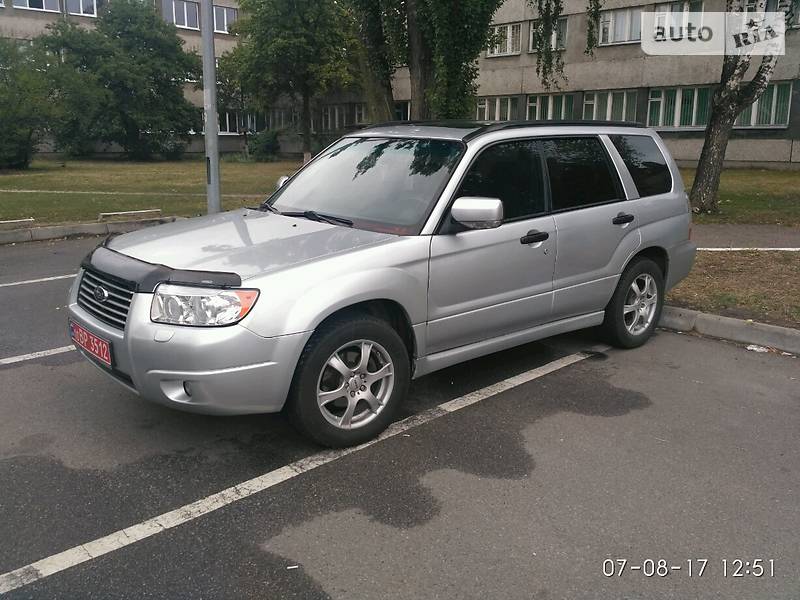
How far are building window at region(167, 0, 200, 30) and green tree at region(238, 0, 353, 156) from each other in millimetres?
13123

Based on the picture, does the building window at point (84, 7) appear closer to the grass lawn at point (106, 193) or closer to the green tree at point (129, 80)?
the green tree at point (129, 80)

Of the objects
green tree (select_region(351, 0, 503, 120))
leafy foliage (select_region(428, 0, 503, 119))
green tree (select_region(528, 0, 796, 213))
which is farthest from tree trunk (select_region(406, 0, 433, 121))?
green tree (select_region(528, 0, 796, 213))

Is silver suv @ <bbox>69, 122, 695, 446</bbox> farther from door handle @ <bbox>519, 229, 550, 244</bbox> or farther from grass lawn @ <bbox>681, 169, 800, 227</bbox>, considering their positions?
grass lawn @ <bbox>681, 169, 800, 227</bbox>

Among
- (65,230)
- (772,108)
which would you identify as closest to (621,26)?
(772,108)

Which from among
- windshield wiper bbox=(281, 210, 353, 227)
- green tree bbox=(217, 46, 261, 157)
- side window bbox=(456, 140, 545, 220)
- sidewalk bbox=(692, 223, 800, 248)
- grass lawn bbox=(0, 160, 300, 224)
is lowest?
sidewalk bbox=(692, 223, 800, 248)

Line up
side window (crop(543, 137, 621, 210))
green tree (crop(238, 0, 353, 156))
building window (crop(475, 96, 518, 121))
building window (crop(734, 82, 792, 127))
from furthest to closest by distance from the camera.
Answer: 1. green tree (crop(238, 0, 353, 156))
2. building window (crop(475, 96, 518, 121))
3. building window (crop(734, 82, 792, 127))
4. side window (crop(543, 137, 621, 210))

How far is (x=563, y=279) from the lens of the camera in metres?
5.18

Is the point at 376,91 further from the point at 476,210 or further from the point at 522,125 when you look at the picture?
the point at 476,210

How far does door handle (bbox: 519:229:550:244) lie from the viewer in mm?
4832

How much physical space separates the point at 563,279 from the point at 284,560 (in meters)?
3.00

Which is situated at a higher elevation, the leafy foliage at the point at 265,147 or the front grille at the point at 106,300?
the leafy foliage at the point at 265,147

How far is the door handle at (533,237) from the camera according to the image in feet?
15.9

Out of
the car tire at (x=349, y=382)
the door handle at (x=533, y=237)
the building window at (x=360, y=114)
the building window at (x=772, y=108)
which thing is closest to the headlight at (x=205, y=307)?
the car tire at (x=349, y=382)

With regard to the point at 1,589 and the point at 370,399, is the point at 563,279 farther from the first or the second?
the point at 1,589
